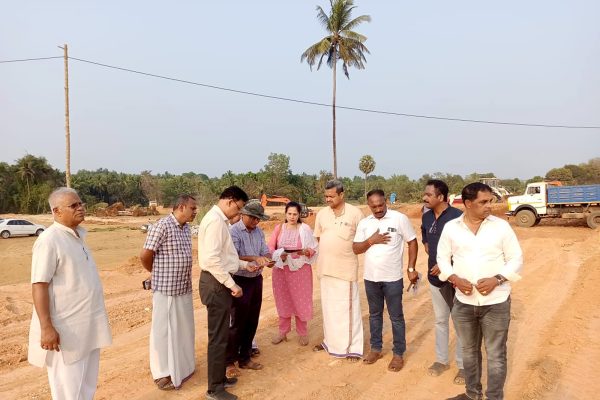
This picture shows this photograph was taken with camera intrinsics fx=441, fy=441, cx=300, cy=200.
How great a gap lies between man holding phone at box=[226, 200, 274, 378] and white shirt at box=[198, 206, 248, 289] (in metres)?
0.64

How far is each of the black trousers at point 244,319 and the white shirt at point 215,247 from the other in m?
0.74

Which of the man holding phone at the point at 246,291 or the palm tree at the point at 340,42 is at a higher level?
the palm tree at the point at 340,42

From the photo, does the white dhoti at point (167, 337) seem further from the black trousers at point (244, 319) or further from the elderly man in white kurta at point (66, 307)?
the elderly man in white kurta at point (66, 307)

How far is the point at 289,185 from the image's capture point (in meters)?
44.4

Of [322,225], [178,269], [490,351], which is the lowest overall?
[490,351]

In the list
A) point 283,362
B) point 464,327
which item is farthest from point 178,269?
point 464,327

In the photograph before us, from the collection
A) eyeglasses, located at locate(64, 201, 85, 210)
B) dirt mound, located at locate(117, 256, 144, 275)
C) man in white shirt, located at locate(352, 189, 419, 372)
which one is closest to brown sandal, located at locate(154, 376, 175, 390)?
eyeglasses, located at locate(64, 201, 85, 210)

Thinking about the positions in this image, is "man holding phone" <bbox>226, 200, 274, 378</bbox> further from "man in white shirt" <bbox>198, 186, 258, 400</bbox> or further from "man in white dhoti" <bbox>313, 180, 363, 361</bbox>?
"man in white dhoti" <bbox>313, 180, 363, 361</bbox>

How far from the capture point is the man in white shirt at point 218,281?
3.59 meters

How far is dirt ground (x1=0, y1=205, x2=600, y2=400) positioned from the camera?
3.94 m

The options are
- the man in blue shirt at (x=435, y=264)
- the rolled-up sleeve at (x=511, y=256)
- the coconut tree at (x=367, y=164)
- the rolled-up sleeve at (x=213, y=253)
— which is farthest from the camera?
the coconut tree at (x=367, y=164)

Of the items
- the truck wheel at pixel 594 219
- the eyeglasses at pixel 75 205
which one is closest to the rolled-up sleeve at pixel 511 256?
the eyeglasses at pixel 75 205

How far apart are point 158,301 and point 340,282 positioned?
188 centimetres

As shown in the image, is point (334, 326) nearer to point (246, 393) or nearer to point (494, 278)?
point (246, 393)
